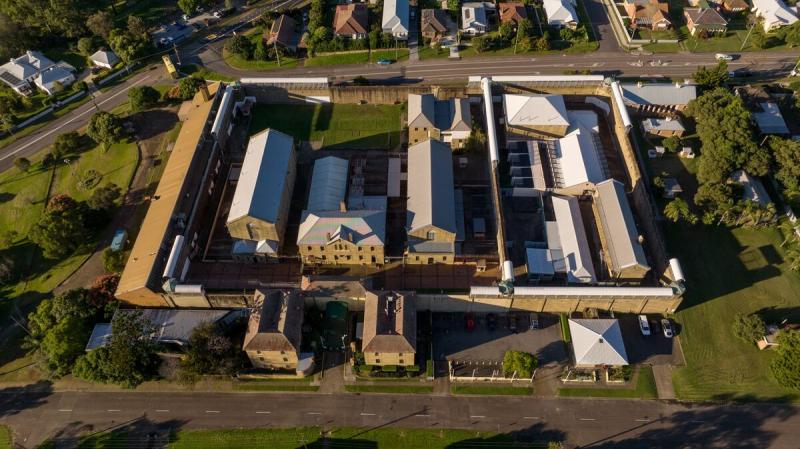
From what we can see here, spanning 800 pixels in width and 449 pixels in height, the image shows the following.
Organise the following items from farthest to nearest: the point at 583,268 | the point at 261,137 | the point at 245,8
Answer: the point at 245,8 → the point at 261,137 → the point at 583,268

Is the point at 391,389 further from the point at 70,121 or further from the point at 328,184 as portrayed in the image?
the point at 70,121

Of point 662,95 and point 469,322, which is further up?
point 662,95

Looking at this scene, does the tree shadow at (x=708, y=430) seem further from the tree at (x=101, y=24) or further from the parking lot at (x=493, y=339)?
the tree at (x=101, y=24)

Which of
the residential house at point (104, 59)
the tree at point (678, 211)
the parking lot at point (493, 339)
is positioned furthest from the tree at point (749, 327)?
the residential house at point (104, 59)

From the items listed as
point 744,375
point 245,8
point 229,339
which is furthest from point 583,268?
point 245,8

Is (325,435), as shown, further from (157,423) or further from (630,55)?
(630,55)

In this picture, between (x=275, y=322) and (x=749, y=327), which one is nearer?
(x=275, y=322)

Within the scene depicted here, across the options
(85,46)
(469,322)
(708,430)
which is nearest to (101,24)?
(85,46)

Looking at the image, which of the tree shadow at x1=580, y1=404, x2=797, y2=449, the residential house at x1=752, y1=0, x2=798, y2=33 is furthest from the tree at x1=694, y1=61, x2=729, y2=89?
the tree shadow at x1=580, y1=404, x2=797, y2=449
